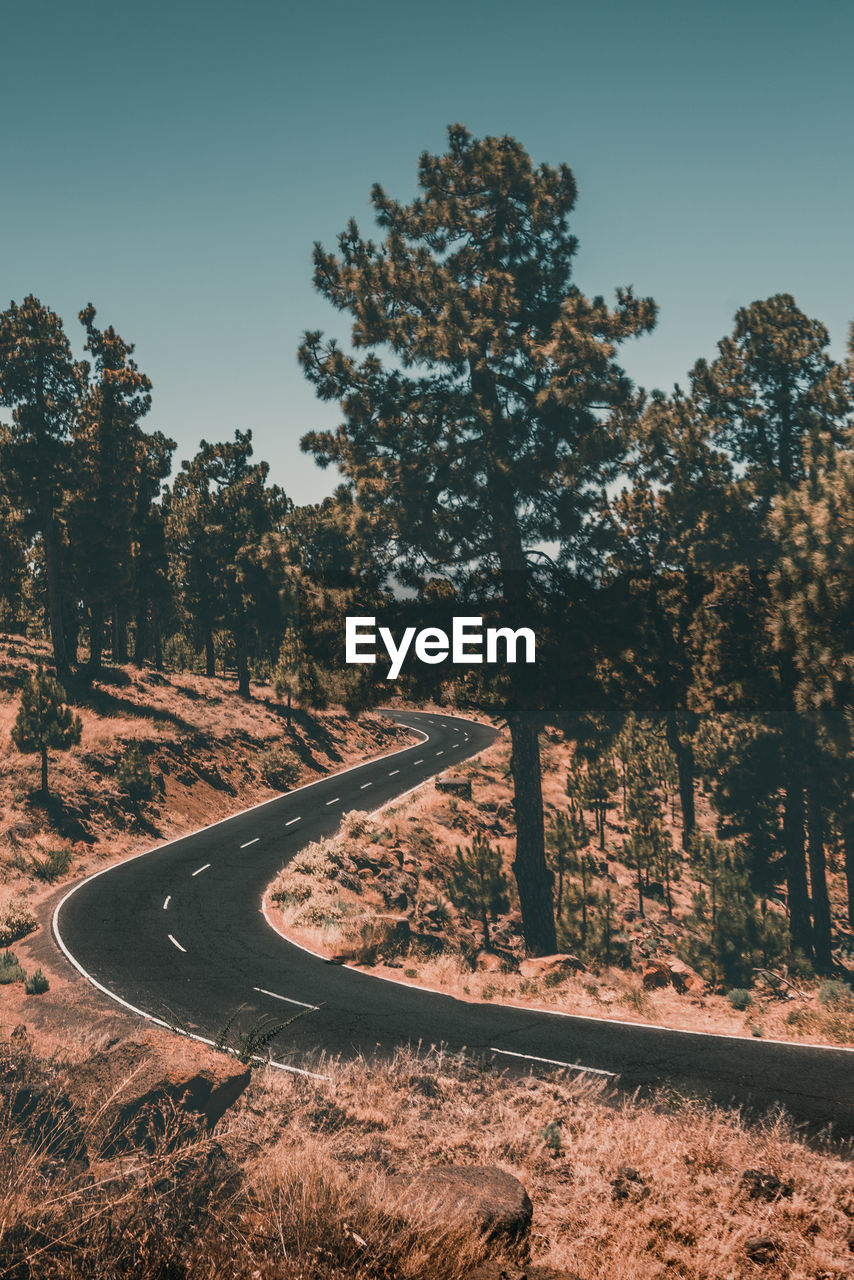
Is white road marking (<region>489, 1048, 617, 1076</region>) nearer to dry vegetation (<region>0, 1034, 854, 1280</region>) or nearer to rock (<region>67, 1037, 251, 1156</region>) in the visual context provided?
dry vegetation (<region>0, 1034, 854, 1280</region>)

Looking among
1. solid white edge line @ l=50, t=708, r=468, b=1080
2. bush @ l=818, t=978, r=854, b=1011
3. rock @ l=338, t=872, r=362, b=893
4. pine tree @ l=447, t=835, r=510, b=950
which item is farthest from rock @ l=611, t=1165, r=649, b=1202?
rock @ l=338, t=872, r=362, b=893

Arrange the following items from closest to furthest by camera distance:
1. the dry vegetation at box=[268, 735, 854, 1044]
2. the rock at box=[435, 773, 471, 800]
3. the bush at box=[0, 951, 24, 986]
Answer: the bush at box=[0, 951, 24, 986]
the dry vegetation at box=[268, 735, 854, 1044]
the rock at box=[435, 773, 471, 800]

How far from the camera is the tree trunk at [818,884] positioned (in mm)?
22250

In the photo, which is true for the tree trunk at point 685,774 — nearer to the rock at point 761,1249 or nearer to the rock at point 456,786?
the rock at point 456,786

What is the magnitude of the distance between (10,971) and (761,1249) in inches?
573

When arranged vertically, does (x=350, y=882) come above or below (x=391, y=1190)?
below

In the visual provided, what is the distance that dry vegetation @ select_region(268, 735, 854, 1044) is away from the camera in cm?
1573

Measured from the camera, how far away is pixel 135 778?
33.6m

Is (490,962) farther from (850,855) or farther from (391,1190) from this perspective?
(391,1190)

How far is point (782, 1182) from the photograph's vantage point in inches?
283

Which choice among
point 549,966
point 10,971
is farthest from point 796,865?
point 10,971

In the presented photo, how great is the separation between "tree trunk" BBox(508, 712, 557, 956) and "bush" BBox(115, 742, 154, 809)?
18501 millimetres

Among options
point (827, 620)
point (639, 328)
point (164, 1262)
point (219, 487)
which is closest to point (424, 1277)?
point (164, 1262)

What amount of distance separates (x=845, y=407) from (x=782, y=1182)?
2066 cm
